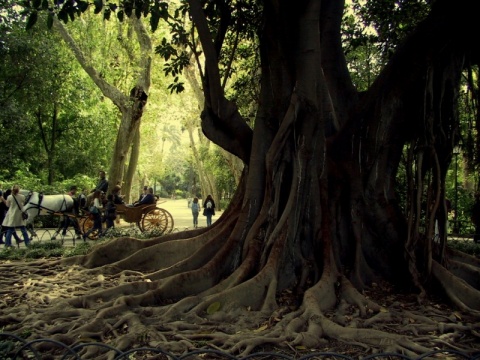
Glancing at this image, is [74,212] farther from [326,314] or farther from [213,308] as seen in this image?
[326,314]

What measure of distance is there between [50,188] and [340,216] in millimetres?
16418

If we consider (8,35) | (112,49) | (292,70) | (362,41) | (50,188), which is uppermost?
(112,49)

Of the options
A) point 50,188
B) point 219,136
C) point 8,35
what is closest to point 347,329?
point 219,136

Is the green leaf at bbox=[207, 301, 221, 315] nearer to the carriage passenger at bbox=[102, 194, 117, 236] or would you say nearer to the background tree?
the carriage passenger at bbox=[102, 194, 117, 236]

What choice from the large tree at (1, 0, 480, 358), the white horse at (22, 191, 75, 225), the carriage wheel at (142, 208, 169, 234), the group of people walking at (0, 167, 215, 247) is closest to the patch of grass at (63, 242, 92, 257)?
the large tree at (1, 0, 480, 358)

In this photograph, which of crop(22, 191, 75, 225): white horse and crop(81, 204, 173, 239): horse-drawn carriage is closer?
crop(22, 191, 75, 225): white horse

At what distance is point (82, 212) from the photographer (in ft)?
51.4

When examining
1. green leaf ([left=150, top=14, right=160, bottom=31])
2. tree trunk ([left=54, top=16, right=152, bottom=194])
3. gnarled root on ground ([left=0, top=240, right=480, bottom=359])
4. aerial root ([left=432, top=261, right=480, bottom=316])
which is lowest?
gnarled root on ground ([left=0, top=240, right=480, bottom=359])

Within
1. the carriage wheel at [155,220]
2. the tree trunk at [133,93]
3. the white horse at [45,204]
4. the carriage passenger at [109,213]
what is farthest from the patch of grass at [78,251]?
the tree trunk at [133,93]

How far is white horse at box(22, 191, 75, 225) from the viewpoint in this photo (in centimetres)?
1376

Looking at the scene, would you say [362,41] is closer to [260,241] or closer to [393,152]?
[393,152]

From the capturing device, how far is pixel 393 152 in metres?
7.25

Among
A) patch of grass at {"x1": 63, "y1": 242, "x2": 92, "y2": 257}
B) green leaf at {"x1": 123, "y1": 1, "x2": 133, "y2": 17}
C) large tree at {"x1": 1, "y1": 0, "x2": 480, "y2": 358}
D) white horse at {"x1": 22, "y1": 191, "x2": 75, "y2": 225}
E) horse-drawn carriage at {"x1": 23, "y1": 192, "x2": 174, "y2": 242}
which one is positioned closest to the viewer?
large tree at {"x1": 1, "y1": 0, "x2": 480, "y2": 358}

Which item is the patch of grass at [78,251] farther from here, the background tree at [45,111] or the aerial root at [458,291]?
the background tree at [45,111]
